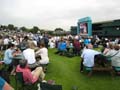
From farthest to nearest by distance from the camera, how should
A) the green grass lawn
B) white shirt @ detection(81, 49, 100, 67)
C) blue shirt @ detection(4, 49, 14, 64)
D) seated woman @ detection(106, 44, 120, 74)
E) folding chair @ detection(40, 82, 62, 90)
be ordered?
blue shirt @ detection(4, 49, 14, 64) < seated woman @ detection(106, 44, 120, 74) < white shirt @ detection(81, 49, 100, 67) < the green grass lawn < folding chair @ detection(40, 82, 62, 90)

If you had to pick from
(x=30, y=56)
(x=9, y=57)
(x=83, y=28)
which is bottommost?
(x=9, y=57)

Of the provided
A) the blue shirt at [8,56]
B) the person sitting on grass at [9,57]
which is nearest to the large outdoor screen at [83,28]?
the person sitting on grass at [9,57]

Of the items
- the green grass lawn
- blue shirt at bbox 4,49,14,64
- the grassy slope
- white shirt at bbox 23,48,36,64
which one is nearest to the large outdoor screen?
the grassy slope

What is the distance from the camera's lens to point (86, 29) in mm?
36781

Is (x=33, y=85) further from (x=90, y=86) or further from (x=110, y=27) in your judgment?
(x=110, y=27)

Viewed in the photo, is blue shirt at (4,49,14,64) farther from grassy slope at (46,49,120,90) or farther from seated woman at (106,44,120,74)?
seated woman at (106,44,120,74)

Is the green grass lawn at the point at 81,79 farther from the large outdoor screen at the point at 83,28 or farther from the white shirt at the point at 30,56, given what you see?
the large outdoor screen at the point at 83,28

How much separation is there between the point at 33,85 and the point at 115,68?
453 cm

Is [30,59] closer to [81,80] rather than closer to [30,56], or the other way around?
[30,56]

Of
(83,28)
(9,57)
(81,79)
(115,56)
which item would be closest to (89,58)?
(81,79)

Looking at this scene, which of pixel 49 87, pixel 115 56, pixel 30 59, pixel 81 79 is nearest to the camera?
pixel 49 87

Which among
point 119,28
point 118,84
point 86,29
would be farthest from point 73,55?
point 119,28

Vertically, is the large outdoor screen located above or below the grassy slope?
above

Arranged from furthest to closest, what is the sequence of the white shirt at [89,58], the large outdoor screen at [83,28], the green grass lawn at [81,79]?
the large outdoor screen at [83,28] < the white shirt at [89,58] < the green grass lawn at [81,79]
